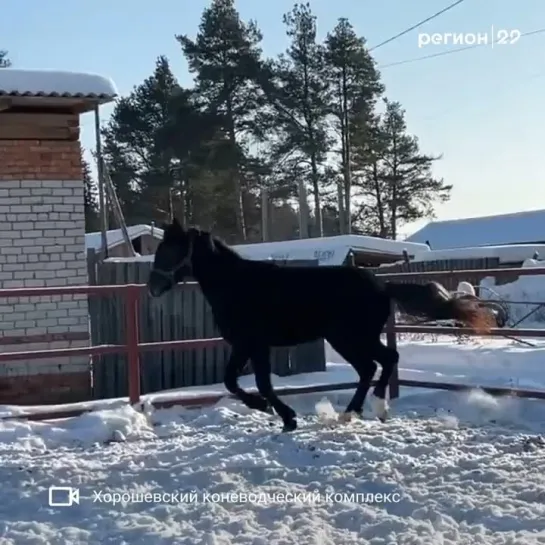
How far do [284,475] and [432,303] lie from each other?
8.11 feet

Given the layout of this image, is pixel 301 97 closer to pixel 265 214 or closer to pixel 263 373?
pixel 265 214

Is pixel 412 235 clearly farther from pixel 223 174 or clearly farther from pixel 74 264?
pixel 74 264

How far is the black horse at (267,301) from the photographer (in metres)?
7.00

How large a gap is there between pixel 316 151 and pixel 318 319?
1086 inches

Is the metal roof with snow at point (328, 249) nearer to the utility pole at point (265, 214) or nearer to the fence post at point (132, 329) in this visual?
the utility pole at point (265, 214)

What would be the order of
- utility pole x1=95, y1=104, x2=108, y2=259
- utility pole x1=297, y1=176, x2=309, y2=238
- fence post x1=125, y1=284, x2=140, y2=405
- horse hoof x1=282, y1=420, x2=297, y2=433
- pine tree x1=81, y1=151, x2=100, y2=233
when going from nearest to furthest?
1. horse hoof x1=282, y1=420, x2=297, y2=433
2. fence post x1=125, y1=284, x2=140, y2=405
3. utility pole x1=95, y1=104, x2=108, y2=259
4. utility pole x1=297, y1=176, x2=309, y2=238
5. pine tree x1=81, y1=151, x2=100, y2=233

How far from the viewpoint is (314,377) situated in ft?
31.4

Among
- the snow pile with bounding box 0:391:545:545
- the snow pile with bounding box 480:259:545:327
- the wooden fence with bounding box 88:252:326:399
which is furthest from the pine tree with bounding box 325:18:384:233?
the snow pile with bounding box 0:391:545:545

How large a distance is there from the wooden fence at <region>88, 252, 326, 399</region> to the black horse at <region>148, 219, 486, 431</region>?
2.70 meters

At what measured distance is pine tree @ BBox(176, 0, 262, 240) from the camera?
107 ft

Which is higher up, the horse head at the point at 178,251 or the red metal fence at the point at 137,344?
the horse head at the point at 178,251

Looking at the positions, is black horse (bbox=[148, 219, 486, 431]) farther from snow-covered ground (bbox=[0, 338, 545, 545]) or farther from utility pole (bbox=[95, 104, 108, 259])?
utility pole (bbox=[95, 104, 108, 259])

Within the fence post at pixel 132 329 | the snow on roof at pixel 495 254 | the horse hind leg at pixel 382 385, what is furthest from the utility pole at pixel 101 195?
the snow on roof at pixel 495 254

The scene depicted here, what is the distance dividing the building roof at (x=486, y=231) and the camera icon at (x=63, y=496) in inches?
1425
